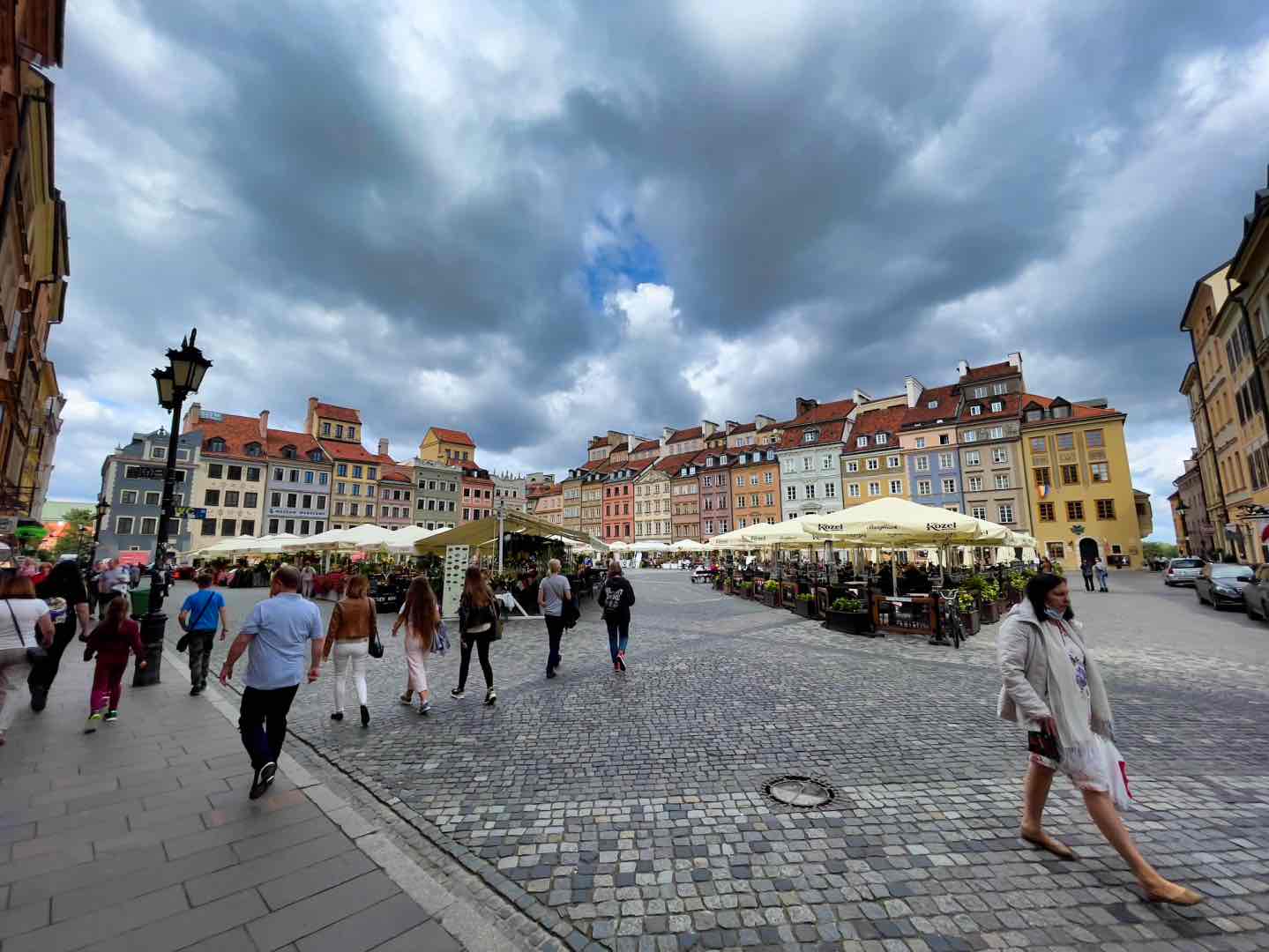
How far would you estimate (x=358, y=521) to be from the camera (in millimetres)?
63688

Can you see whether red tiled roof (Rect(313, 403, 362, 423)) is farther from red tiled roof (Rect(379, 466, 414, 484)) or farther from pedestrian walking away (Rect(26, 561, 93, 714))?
pedestrian walking away (Rect(26, 561, 93, 714))

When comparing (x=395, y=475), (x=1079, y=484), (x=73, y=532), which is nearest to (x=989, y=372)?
(x=1079, y=484)

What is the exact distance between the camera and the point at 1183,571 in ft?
94.8

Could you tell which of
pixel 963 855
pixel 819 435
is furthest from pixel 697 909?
pixel 819 435

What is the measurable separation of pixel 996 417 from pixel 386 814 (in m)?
59.9

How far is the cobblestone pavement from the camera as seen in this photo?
295 cm

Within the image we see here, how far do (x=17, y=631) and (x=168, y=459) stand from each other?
3.50m

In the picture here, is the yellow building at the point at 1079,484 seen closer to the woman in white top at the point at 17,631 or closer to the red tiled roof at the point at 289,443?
the woman in white top at the point at 17,631

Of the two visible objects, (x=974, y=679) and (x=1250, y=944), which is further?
(x=974, y=679)

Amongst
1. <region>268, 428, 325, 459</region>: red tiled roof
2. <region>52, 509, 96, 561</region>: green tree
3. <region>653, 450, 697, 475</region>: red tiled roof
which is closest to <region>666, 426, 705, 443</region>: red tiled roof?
<region>653, 450, 697, 475</region>: red tiled roof

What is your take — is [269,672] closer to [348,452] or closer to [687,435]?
[348,452]

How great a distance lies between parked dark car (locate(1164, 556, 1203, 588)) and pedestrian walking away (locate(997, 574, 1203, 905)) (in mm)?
35809

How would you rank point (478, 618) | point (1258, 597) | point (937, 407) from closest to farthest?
point (478, 618)
point (1258, 597)
point (937, 407)

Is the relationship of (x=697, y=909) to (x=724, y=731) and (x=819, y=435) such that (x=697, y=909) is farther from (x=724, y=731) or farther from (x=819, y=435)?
(x=819, y=435)
